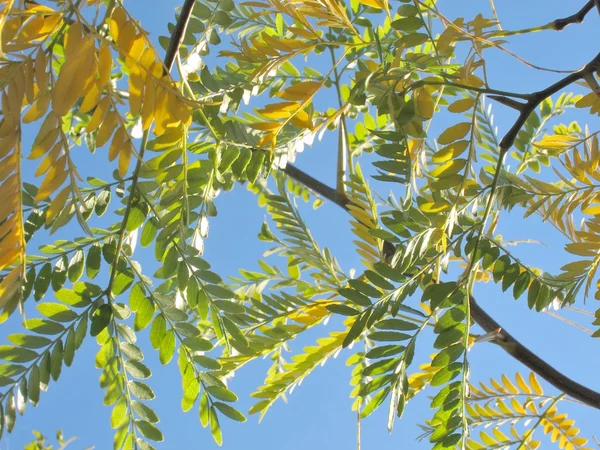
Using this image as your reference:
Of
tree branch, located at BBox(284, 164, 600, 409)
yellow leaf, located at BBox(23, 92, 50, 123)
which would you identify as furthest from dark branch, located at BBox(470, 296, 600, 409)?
yellow leaf, located at BBox(23, 92, 50, 123)

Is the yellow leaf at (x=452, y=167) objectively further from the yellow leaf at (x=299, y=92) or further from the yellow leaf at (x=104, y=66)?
the yellow leaf at (x=104, y=66)

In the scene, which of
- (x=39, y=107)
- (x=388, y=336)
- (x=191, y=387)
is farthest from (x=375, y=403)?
(x=39, y=107)

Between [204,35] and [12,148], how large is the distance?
0.33 m

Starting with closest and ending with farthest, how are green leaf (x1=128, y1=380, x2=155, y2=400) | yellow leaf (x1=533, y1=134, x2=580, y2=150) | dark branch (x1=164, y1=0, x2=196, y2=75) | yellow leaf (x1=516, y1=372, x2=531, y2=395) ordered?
dark branch (x1=164, y1=0, x2=196, y2=75) < green leaf (x1=128, y1=380, x2=155, y2=400) < yellow leaf (x1=533, y1=134, x2=580, y2=150) < yellow leaf (x1=516, y1=372, x2=531, y2=395)

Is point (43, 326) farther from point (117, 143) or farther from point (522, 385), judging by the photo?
point (522, 385)

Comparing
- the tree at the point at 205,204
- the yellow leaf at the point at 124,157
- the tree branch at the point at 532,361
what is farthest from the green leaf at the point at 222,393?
the tree branch at the point at 532,361

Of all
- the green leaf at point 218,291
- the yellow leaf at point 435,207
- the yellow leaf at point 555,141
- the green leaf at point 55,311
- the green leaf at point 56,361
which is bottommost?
the green leaf at point 56,361

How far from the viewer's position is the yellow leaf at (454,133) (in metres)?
0.52

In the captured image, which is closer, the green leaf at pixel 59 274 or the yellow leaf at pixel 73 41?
the yellow leaf at pixel 73 41

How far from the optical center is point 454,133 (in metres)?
0.52

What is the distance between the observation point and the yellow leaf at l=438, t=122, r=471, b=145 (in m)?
0.52

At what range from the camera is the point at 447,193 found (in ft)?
2.07

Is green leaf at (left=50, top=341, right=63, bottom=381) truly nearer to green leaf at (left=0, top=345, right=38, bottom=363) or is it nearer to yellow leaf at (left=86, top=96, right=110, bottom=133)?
green leaf at (left=0, top=345, right=38, bottom=363)

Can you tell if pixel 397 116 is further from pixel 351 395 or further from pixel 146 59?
pixel 351 395
